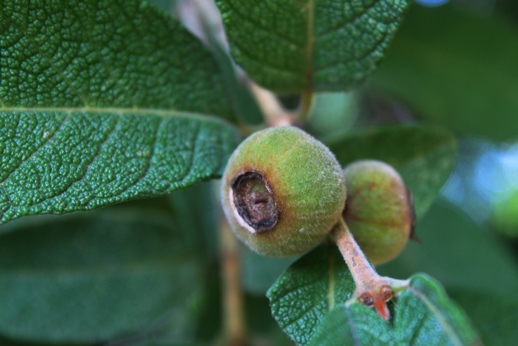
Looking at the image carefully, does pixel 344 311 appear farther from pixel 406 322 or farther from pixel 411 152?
pixel 411 152

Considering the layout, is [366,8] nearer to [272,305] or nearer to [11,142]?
[272,305]

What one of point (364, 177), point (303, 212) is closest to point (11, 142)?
point (303, 212)

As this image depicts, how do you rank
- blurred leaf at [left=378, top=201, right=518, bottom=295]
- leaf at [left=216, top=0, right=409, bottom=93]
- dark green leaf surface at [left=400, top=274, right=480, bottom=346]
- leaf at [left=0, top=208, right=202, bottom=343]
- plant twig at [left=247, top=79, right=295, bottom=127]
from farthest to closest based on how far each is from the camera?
blurred leaf at [left=378, top=201, right=518, bottom=295], leaf at [left=0, top=208, right=202, bottom=343], plant twig at [left=247, top=79, right=295, bottom=127], leaf at [left=216, top=0, right=409, bottom=93], dark green leaf surface at [left=400, top=274, right=480, bottom=346]

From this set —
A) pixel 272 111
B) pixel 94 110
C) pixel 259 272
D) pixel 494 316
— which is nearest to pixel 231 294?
pixel 259 272

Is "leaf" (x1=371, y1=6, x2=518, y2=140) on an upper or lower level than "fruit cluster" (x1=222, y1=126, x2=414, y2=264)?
lower

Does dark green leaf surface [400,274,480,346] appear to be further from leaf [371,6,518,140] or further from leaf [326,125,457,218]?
leaf [371,6,518,140]

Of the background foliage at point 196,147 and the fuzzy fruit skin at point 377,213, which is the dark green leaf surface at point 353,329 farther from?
the fuzzy fruit skin at point 377,213

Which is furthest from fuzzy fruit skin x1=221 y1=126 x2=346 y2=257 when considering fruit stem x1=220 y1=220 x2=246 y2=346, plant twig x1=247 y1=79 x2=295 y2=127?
fruit stem x1=220 y1=220 x2=246 y2=346
